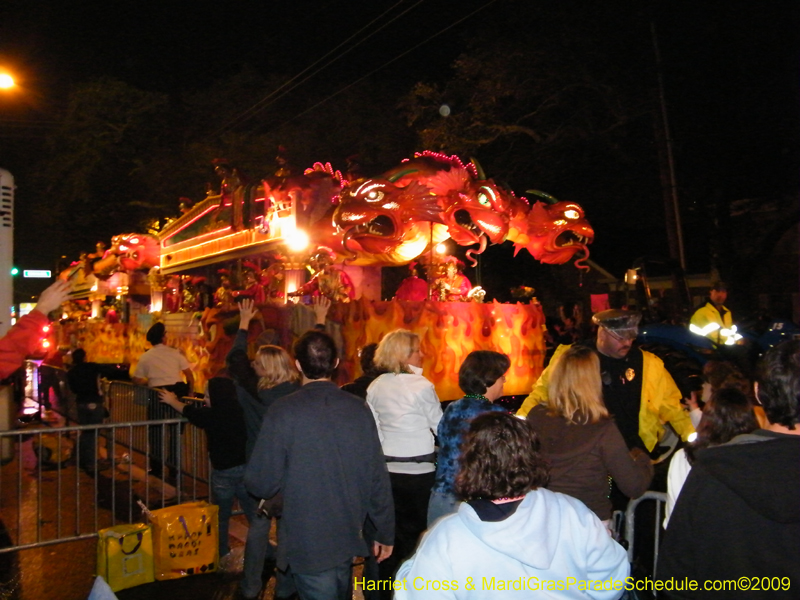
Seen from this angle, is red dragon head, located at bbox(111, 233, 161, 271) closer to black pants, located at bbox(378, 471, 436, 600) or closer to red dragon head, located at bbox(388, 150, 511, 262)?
red dragon head, located at bbox(388, 150, 511, 262)

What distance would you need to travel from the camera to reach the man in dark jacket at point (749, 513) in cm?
224

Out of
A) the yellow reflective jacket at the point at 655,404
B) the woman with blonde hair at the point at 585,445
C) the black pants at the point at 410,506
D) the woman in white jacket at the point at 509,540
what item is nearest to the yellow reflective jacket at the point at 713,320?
the yellow reflective jacket at the point at 655,404

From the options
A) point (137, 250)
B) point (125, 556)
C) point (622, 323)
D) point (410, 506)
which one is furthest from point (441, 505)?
point (137, 250)

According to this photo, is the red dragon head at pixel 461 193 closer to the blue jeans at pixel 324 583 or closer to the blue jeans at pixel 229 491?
the blue jeans at pixel 229 491

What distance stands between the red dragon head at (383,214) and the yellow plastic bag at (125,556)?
646 centimetres

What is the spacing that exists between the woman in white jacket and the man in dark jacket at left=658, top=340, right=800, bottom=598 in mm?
242

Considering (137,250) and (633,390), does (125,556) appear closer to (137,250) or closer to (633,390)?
(633,390)

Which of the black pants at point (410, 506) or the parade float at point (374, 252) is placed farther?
the parade float at point (374, 252)

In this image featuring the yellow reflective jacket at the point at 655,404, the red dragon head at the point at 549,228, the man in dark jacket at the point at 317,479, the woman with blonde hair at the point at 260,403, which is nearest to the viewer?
the man in dark jacket at the point at 317,479

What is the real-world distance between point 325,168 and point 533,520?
1141 cm

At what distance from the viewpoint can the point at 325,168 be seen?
13.1 metres

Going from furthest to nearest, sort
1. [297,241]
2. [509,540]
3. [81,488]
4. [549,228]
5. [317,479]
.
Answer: [297,241], [549,228], [81,488], [317,479], [509,540]

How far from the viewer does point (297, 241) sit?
1264 centimetres

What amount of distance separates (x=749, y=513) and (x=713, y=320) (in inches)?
276
